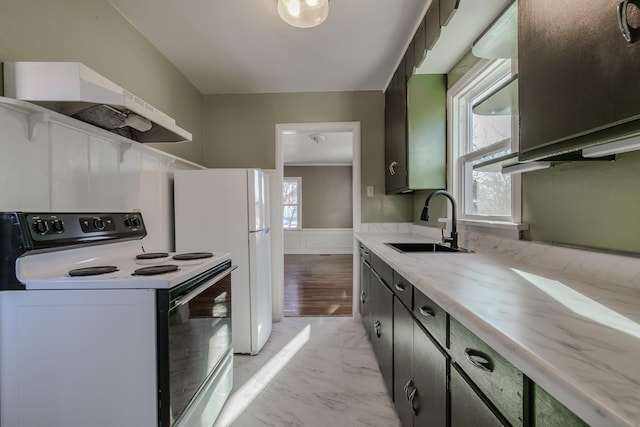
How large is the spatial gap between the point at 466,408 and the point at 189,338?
1.02 metres

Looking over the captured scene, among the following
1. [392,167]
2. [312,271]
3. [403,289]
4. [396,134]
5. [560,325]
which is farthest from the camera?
[312,271]

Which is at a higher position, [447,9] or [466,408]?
[447,9]

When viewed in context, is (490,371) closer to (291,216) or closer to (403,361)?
(403,361)

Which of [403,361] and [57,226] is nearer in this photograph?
[57,226]

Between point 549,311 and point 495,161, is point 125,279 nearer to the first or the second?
point 549,311

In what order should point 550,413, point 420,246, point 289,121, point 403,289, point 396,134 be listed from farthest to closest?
point 289,121 → point 396,134 → point 420,246 → point 403,289 → point 550,413

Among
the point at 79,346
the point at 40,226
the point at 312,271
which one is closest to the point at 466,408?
the point at 79,346

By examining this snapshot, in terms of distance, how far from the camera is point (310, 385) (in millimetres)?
1857

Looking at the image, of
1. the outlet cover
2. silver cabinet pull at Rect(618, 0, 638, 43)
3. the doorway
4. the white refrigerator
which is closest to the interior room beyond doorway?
the doorway

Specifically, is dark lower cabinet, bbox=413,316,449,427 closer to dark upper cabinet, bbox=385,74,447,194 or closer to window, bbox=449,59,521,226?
window, bbox=449,59,521,226

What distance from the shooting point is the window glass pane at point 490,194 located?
168 cm

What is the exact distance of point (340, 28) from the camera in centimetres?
193

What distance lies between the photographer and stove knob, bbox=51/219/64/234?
1.11 m

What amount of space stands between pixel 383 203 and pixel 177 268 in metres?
2.21
